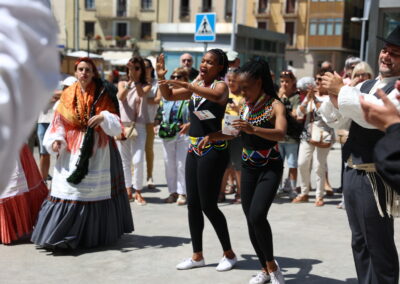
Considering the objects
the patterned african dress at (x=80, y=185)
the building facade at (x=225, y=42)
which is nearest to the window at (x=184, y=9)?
the building facade at (x=225, y=42)

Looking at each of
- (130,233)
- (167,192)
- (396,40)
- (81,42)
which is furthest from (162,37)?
(81,42)

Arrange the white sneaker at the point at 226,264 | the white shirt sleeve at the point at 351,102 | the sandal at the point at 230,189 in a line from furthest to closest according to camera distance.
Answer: the sandal at the point at 230,189
the white sneaker at the point at 226,264
the white shirt sleeve at the point at 351,102

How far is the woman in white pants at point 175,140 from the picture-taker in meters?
7.59

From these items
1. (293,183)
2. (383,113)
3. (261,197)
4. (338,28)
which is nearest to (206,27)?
(293,183)

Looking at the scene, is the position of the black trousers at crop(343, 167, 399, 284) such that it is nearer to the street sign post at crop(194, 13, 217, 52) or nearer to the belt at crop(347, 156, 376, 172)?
the belt at crop(347, 156, 376, 172)

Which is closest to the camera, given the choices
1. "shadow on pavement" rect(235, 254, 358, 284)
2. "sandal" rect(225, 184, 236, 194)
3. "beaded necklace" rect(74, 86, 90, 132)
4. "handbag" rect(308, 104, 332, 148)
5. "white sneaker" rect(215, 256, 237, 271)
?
"shadow on pavement" rect(235, 254, 358, 284)

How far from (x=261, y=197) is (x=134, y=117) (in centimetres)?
387

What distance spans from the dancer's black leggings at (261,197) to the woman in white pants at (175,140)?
10.4 ft

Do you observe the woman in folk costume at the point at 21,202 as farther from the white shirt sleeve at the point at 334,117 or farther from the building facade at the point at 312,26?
the building facade at the point at 312,26

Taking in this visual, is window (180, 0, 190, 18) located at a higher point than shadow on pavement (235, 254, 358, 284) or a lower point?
higher

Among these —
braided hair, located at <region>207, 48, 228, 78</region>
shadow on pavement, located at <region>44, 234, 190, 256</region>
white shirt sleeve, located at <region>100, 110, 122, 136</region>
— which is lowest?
shadow on pavement, located at <region>44, 234, 190, 256</region>

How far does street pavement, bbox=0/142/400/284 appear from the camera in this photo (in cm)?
462

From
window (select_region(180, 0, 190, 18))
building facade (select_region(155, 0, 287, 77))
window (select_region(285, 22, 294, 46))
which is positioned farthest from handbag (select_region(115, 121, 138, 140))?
window (select_region(180, 0, 190, 18))

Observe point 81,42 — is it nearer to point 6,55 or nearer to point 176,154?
point 176,154
